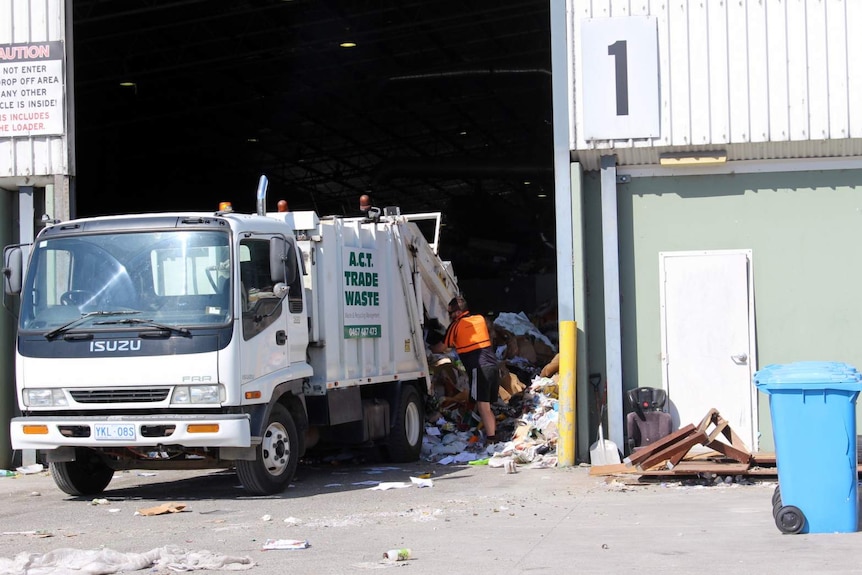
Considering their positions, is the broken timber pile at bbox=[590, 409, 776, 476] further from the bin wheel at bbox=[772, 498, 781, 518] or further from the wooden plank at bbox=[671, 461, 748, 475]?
the bin wheel at bbox=[772, 498, 781, 518]

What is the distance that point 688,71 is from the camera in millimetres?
11609

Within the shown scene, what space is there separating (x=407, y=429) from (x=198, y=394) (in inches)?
156

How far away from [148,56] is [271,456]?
16.3 m

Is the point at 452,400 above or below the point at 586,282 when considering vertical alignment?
below

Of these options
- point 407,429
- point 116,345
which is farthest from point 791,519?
point 407,429

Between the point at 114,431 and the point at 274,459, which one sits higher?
the point at 114,431

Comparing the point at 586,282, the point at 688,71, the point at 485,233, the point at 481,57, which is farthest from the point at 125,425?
the point at 485,233

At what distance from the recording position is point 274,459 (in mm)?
9945

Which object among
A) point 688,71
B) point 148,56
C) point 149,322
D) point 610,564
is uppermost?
point 148,56

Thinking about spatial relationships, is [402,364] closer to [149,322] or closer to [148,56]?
[149,322]

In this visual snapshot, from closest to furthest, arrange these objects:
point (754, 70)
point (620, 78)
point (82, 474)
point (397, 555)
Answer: point (397, 555) → point (82, 474) → point (754, 70) → point (620, 78)

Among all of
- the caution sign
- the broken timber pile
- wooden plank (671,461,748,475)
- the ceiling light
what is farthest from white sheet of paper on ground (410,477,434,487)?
the caution sign

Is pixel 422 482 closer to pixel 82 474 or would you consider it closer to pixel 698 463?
pixel 698 463

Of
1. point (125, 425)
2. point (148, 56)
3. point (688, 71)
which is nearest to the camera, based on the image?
point (125, 425)
